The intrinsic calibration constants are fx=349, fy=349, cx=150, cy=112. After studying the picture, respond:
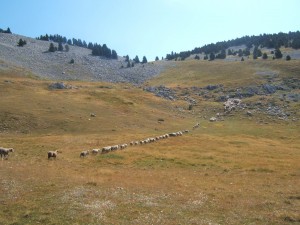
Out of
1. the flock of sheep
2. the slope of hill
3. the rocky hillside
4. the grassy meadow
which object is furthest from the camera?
the rocky hillside

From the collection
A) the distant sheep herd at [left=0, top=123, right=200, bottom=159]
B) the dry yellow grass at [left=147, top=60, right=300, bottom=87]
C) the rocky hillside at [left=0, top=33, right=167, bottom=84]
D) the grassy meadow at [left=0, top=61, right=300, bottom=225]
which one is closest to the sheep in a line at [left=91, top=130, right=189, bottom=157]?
the distant sheep herd at [left=0, top=123, right=200, bottom=159]

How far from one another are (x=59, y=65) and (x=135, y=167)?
463 ft

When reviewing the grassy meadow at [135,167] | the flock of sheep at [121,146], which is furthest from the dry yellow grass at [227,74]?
the flock of sheep at [121,146]

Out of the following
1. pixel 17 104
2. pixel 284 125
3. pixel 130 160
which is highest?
pixel 17 104

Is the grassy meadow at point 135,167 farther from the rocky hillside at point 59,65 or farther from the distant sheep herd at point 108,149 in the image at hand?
the rocky hillside at point 59,65

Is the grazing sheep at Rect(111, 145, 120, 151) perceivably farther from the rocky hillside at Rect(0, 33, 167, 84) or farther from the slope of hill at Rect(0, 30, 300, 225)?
the rocky hillside at Rect(0, 33, 167, 84)

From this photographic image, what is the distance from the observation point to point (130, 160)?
148ft

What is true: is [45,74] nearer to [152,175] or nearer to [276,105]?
[276,105]

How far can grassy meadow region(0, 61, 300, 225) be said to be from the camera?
2404 centimetres

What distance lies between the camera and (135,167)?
137ft

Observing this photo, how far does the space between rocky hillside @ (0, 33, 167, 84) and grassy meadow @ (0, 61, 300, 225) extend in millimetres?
58095

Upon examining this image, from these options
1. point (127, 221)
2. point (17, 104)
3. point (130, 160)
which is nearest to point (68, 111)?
point (17, 104)

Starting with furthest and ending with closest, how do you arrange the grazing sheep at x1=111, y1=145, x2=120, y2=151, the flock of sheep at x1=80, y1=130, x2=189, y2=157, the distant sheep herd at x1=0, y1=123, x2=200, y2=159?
the grazing sheep at x1=111, y1=145, x2=120, y2=151
the flock of sheep at x1=80, y1=130, x2=189, y2=157
the distant sheep herd at x1=0, y1=123, x2=200, y2=159

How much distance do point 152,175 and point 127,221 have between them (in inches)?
578
